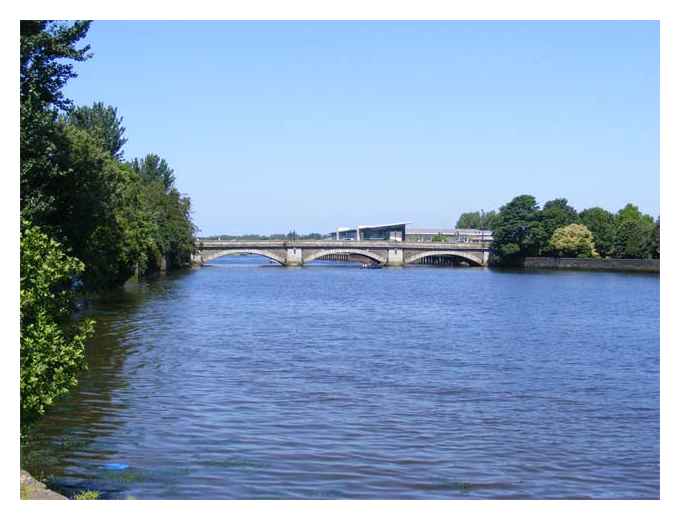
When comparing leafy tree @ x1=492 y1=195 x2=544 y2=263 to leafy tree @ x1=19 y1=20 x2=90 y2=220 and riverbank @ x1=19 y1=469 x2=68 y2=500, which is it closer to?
leafy tree @ x1=19 y1=20 x2=90 y2=220

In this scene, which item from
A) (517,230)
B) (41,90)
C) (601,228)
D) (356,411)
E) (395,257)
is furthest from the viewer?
(601,228)

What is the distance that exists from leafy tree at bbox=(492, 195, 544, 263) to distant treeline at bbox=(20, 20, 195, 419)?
6603cm

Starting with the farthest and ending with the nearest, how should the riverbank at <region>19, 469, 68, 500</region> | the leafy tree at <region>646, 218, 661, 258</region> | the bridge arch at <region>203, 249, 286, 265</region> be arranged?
the bridge arch at <region>203, 249, 286, 265</region> < the leafy tree at <region>646, 218, 661, 258</region> < the riverbank at <region>19, 469, 68, 500</region>

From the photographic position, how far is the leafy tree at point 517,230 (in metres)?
121

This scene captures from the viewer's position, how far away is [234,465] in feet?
50.7

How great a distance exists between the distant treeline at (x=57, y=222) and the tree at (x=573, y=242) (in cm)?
7151

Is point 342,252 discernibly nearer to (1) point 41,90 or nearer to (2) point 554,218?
(2) point 554,218

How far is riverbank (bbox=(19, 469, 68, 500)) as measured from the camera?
1074 cm

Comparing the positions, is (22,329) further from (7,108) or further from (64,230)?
(64,230)

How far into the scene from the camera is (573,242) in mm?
122500

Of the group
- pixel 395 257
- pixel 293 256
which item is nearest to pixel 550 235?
pixel 395 257

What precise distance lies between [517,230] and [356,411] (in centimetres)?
10391

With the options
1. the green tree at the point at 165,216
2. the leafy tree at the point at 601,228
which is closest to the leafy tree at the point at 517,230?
the leafy tree at the point at 601,228

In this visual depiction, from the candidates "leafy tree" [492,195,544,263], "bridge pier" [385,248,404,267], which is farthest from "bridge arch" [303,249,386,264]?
"leafy tree" [492,195,544,263]
